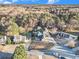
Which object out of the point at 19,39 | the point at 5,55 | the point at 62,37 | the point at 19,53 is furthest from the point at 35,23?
the point at 19,53

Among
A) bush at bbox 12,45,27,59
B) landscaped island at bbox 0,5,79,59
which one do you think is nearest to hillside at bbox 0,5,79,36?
landscaped island at bbox 0,5,79,59

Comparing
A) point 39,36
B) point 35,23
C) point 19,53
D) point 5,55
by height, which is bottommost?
point 5,55

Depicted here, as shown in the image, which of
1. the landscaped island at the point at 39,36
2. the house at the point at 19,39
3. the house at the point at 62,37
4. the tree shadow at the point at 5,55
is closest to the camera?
the tree shadow at the point at 5,55

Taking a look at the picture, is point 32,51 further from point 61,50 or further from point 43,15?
point 43,15

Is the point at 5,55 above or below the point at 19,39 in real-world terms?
below

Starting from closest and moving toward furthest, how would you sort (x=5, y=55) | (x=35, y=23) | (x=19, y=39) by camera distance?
(x=5, y=55) → (x=19, y=39) → (x=35, y=23)

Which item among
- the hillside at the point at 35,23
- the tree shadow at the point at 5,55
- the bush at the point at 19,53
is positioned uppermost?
the hillside at the point at 35,23

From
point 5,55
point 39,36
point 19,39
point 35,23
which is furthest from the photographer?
point 35,23

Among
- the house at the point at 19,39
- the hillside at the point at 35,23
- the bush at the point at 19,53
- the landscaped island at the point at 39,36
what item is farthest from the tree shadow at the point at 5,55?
the hillside at the point at 35,23

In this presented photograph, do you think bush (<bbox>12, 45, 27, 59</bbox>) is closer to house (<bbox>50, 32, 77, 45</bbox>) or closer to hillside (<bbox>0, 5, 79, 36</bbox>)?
house (<bbox>50, 32, 77, 45</bbox>)

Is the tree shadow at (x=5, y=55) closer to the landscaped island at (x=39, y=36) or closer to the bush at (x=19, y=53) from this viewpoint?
the landscaped island at (x=39, y=36)

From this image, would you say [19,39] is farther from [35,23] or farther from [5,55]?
[35,23]

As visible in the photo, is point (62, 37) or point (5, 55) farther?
point (62, 37)
